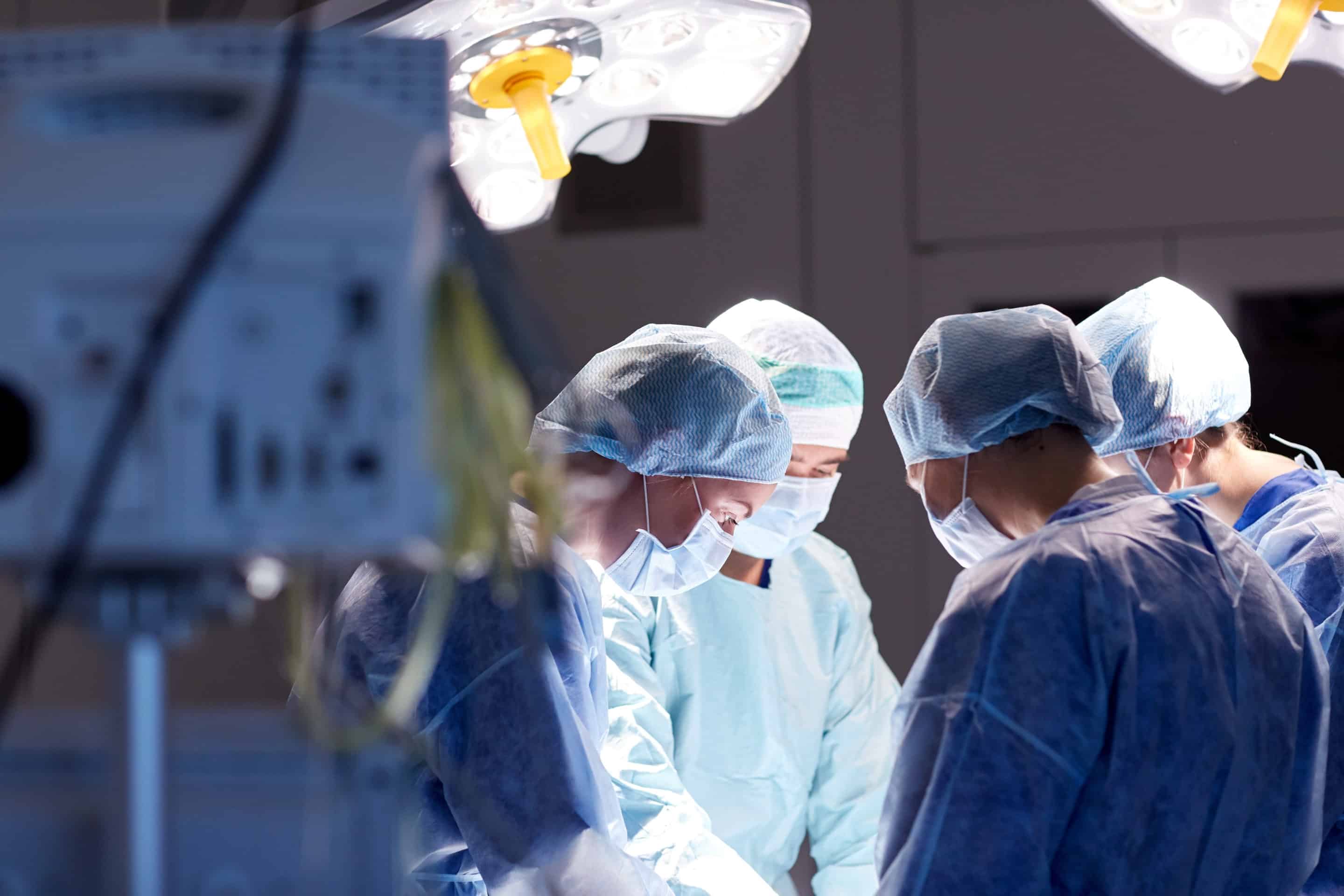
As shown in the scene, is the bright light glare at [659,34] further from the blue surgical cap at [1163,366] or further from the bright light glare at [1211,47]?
the blue surgical cap at [1163,366]

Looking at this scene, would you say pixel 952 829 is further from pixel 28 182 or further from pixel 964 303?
pixel 964 303

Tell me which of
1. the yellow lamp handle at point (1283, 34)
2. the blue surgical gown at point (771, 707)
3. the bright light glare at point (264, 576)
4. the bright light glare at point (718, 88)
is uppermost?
the yellow lamp handle at point (1283, 34)

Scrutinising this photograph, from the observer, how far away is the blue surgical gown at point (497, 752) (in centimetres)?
131

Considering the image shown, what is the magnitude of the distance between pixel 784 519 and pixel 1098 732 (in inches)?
38.8

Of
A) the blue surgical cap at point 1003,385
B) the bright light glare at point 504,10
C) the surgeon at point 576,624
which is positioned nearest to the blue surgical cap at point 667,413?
the surgeon at point 576,624

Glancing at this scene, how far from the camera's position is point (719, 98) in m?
1.65

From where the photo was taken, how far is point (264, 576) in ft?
2.59

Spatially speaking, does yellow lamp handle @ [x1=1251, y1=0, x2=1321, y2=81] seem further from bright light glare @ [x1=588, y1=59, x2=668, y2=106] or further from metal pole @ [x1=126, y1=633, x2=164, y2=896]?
metal pole @ [x1=126, y1=633, x2=164, y2=896]

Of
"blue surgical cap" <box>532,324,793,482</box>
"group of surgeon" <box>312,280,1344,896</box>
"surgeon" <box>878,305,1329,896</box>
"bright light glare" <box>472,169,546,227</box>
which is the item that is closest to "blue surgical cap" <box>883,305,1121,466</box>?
"group of surgeon" <box>312,280,1344,896</box>

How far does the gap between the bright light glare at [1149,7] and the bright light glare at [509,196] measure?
0.78m

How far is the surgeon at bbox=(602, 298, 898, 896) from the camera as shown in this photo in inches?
82.7

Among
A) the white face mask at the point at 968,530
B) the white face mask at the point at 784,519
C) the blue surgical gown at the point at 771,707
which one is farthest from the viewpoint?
the white face mask at the point at 784,519

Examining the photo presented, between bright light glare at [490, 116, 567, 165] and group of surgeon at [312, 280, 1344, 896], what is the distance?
288 millimetres

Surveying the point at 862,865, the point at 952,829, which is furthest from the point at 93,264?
the point at 862,865
